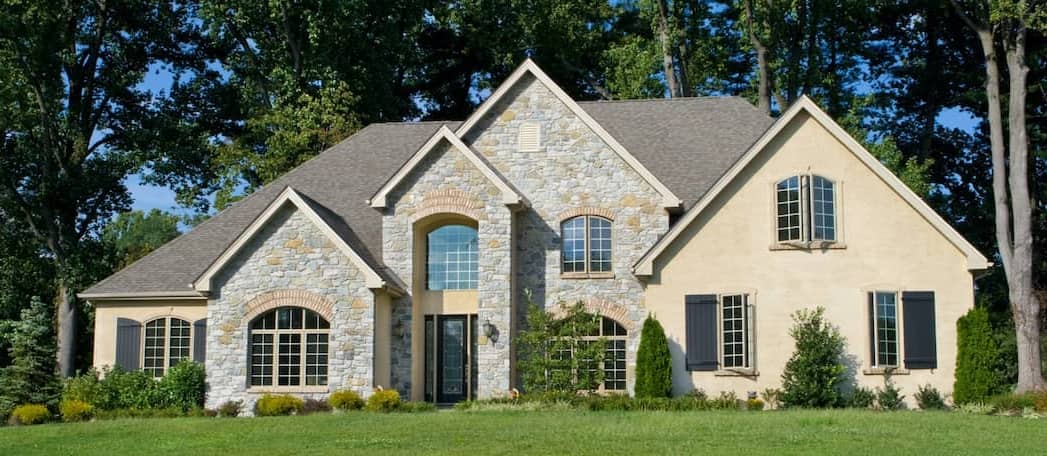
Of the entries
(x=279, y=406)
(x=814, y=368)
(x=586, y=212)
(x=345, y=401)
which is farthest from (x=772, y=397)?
(x=279, y=406)

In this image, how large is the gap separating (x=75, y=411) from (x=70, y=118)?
14.9 meters

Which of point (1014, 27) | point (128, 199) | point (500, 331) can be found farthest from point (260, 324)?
point (1014, 27)

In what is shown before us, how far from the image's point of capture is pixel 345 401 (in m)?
24.5

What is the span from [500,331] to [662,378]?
3679mm

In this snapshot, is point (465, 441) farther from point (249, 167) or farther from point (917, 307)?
point (249, 167)

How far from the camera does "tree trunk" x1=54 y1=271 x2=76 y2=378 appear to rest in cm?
3553

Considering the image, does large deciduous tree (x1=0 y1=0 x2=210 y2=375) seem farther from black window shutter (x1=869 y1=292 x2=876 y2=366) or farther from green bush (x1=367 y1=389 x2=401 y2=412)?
black window shutter (x1=869 y1=292 x2=876 y2=366)

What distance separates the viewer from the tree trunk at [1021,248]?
91.1ft

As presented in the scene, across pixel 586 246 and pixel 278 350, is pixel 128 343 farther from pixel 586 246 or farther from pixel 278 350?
pixel 586 246

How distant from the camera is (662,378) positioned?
24.9 meters

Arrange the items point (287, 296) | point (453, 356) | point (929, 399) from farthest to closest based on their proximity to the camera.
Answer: point (453, 356) → point (287, 296) → point (929, 399)

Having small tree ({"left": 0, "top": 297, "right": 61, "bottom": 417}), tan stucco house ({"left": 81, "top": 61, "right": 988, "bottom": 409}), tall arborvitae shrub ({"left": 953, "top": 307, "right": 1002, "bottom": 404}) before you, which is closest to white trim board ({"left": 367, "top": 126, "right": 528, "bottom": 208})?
tan stucco house ({"left": 81, "top": 61, "right": 988, "bottom": 409})

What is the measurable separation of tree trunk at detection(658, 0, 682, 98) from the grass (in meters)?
18.5

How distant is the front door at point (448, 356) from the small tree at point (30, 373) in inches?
325
